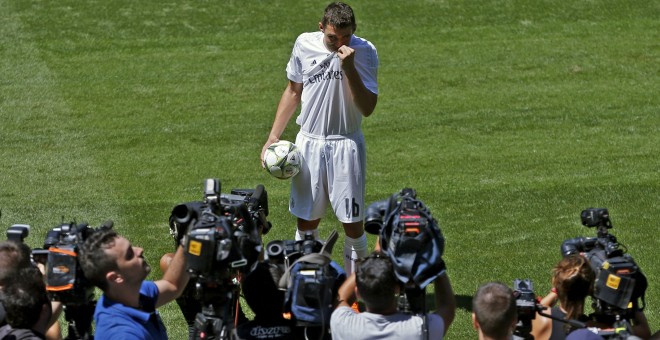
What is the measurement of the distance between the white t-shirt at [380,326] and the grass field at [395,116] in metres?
2.89

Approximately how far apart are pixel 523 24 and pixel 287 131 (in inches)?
201

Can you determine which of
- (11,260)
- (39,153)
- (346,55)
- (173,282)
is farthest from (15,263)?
(39,153)

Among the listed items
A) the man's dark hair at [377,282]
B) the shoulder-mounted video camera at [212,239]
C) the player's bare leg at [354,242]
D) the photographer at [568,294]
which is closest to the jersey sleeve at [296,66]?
the player's bare leg at [354,242]

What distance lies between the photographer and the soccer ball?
893cm

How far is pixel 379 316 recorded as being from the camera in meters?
5.89

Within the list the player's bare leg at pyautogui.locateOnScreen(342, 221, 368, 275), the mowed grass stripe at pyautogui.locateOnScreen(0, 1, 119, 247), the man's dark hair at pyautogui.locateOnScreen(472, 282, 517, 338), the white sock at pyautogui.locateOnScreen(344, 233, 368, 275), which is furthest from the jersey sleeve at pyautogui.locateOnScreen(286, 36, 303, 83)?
the man's dark hair at pyautogui.locateOnScreen(472, 282, 517, 338)

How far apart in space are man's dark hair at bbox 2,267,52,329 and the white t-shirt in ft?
4.95

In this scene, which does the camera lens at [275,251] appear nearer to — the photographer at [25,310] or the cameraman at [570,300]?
the photographer at [25,310]

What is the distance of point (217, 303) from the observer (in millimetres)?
6051

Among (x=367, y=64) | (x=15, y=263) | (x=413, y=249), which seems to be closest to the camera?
(x=413, y=249)

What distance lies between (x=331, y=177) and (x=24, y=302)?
3.62m

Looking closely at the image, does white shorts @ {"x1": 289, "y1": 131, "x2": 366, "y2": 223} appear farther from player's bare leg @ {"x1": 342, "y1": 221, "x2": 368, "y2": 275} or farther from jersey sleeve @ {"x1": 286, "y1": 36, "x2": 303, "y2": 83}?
jersey sleeve @ {"x1": 286, "y1": 36, "x2": 303, "y2": 83}

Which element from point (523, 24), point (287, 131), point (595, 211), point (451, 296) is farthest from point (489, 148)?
point (451, 296)

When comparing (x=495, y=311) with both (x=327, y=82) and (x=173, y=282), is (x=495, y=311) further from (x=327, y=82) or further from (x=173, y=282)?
(x=327, y=82)
